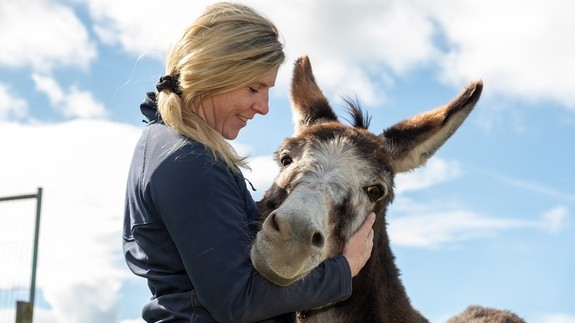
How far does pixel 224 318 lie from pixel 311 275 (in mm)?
395

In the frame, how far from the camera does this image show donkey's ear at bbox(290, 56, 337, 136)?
468 centimetres

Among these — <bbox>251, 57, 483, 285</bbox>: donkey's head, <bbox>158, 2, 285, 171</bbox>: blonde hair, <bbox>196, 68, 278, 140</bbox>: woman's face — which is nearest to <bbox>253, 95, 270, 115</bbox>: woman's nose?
<bbox>196, 68, 278, 140</bbox>: woman's face

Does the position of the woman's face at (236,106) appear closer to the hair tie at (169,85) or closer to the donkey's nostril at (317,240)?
the hair tie at (169,85)

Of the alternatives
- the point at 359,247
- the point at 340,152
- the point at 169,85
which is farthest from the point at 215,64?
the point at 359,247

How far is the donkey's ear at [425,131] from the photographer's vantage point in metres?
4.33

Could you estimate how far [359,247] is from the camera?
335 centimetres

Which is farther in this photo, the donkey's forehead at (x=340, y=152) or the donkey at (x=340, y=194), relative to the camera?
the donkey's forehead at (x=340, y=152)

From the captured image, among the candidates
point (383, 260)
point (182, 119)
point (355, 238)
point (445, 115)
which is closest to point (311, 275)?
point (355, 238)

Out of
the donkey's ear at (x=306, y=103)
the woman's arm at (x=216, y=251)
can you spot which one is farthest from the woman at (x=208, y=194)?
the donkey's ear at (x=306, y=103)

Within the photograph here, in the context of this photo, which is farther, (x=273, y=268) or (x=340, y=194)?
(x=340, y=194)

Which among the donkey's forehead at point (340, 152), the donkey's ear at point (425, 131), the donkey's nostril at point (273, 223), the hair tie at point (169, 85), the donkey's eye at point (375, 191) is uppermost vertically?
the donkey's ear at point (425, 131)

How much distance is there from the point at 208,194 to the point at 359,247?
81 centimetres

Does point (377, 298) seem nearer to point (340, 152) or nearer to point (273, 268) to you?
point (340, 152)

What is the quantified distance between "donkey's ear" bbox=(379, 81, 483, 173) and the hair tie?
4.91ft
